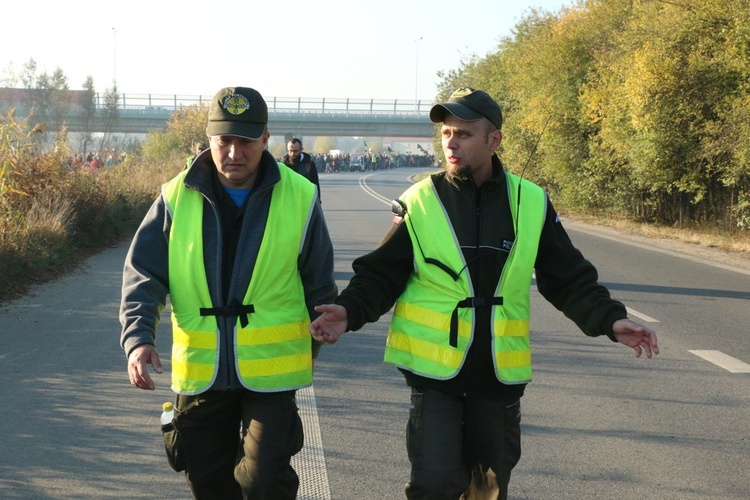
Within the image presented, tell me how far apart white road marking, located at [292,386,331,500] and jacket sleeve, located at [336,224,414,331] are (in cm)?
134

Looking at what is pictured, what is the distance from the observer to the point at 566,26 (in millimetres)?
29141

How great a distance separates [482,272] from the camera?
368 cm

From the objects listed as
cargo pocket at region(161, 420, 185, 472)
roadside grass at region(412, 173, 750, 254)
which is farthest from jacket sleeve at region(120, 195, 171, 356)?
roadside grass at region(412, 173, 750, 254)

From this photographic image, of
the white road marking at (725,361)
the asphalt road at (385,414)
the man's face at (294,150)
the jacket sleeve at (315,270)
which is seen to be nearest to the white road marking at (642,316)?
the asphalt road at (385,414)

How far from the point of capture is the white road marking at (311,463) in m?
4.74

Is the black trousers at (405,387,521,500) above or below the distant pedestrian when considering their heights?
below

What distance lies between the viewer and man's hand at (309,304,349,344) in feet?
11.7

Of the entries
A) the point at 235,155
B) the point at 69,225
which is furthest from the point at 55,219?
the point at 235,155

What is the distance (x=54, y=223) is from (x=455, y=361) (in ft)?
38.5

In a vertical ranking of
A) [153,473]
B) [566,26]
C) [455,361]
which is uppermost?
[566,26]

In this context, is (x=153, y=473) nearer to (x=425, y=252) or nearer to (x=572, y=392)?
(x=425, y=252)

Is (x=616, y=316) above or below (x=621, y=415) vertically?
above

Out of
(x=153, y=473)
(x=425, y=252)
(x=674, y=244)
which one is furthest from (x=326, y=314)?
(x=674, y=244)

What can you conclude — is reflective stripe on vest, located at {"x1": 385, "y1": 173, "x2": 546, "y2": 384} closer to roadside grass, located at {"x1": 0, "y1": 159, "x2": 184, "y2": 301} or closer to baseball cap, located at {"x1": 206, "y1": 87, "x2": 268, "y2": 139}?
baseball cap, located at {"x1": 206, "y1": 87, "x2": 268, "y2": 139}
